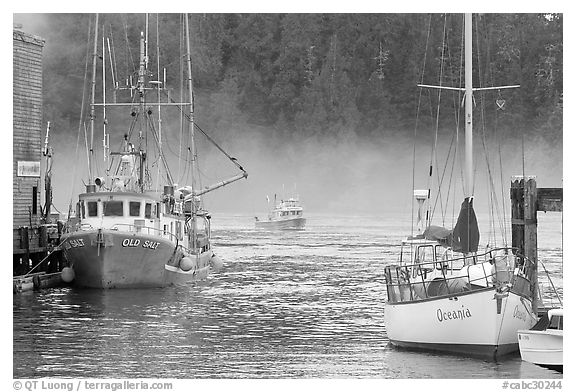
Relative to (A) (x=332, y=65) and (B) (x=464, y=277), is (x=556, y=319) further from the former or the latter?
(A) (x=332, y=65)

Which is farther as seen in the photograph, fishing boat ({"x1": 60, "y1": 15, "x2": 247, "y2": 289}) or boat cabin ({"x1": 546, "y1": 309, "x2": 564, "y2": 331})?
fishing boat ({"x1": 60, "y1": 15, "x2": 247, "y2": 289})

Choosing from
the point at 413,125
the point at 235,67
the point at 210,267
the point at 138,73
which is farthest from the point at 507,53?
the point at 210,267

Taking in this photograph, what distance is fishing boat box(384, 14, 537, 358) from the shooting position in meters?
21.0

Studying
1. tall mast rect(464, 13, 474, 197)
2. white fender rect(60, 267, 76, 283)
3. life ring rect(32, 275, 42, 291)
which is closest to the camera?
tall mast rect(464, 13, 474, 197)

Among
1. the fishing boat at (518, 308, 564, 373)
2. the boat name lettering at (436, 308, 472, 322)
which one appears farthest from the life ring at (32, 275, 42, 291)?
the fishing boat at (518, 308, 564, 373)

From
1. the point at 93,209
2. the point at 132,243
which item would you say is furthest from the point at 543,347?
the point at 93,209

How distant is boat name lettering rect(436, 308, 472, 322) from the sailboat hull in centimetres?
1300

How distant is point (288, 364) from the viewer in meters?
21.2

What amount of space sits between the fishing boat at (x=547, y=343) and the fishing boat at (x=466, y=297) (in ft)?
2.96

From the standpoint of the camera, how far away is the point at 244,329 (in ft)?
83.9

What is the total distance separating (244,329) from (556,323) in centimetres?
765

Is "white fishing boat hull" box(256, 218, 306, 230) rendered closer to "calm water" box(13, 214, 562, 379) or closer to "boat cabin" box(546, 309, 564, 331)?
"calm water" box(13, 214, 562, 379)

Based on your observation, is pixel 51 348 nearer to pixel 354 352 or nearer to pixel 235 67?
pixel 354 352
